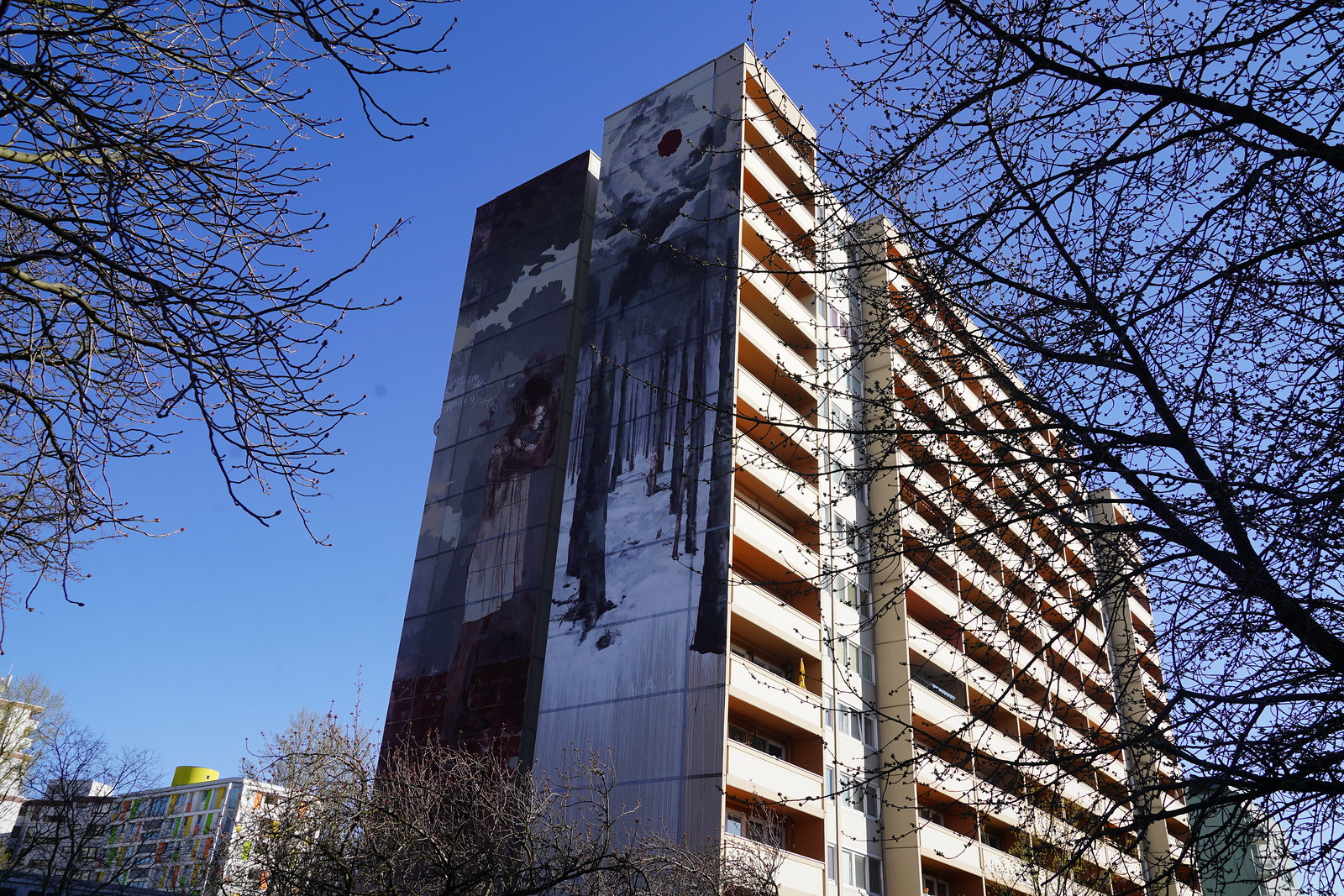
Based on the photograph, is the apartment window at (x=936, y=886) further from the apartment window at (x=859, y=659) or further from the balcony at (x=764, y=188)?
the balcony at (x=764, y=188)

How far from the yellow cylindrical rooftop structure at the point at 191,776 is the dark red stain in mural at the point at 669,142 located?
82294 millimetres

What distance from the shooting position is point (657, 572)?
93.9 feet

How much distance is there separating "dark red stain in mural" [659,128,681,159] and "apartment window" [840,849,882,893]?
24689 mm

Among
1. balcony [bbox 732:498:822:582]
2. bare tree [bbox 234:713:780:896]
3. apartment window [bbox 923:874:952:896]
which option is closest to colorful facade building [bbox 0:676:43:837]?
bare tree [bbox 234:713:780:896]

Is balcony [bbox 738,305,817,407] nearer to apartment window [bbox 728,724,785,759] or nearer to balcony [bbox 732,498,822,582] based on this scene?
balcony [bbox 732,498,822,582]

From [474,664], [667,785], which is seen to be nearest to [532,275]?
[474,664]

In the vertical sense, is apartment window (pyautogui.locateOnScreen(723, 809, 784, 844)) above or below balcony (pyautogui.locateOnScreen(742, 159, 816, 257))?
below

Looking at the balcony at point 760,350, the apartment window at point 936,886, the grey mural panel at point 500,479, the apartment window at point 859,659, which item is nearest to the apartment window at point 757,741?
the apartment window at point 859,659

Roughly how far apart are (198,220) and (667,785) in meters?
21.9

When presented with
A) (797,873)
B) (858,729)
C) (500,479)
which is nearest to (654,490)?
(500,479)

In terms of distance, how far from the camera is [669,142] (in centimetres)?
3694

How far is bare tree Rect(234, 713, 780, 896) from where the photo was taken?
11.1m

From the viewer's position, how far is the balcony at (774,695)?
26047 mm

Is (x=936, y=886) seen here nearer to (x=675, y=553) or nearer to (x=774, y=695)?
(x=774, y=695)
